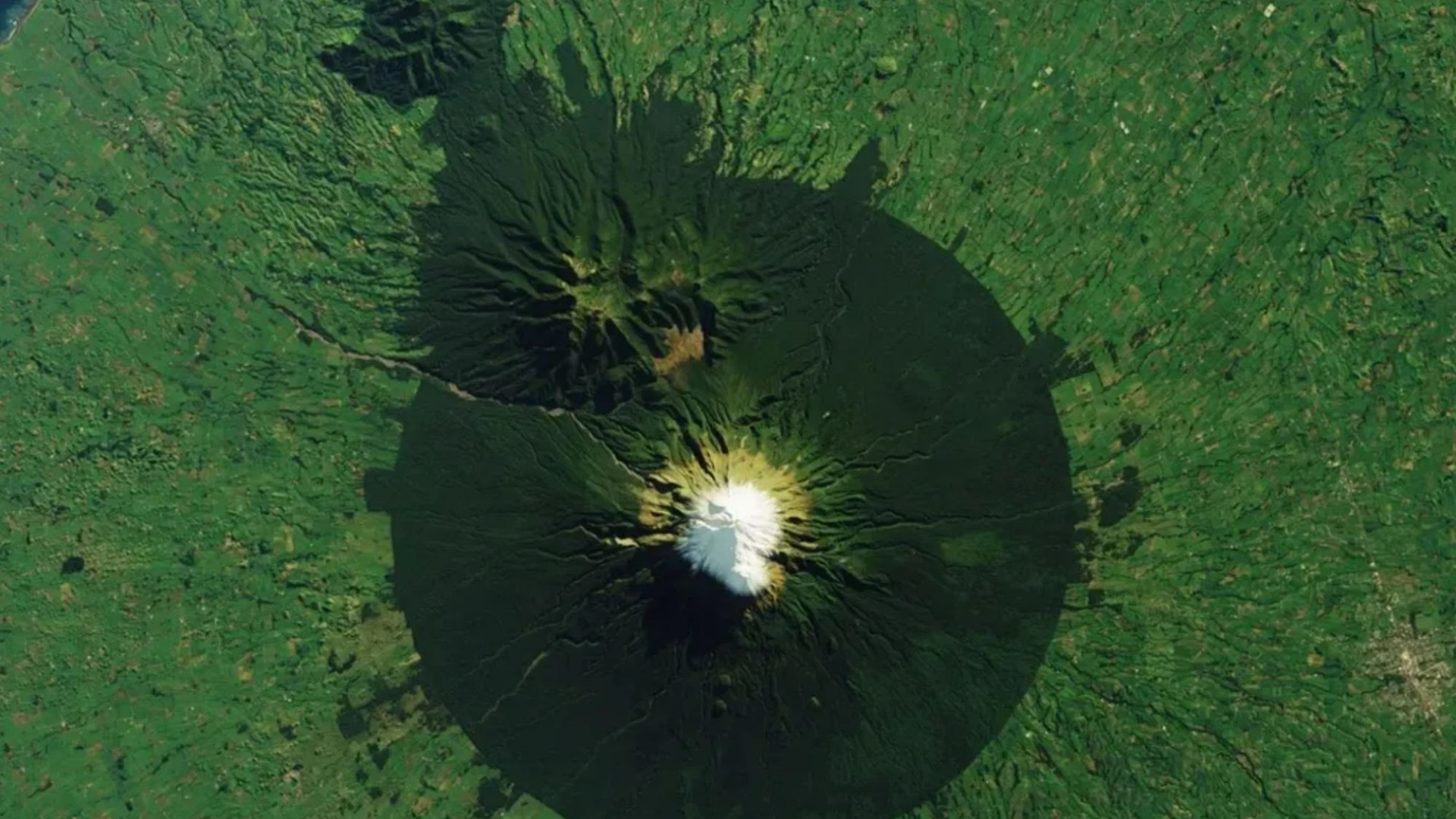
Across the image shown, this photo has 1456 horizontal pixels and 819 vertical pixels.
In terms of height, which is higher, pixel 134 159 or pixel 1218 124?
pixel 1218 124

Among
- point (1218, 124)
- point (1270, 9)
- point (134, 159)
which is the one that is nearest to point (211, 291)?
point (134, 159)

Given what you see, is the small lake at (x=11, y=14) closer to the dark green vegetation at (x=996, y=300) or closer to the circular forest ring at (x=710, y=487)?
the dark green vegetation at (x=996, y=300)

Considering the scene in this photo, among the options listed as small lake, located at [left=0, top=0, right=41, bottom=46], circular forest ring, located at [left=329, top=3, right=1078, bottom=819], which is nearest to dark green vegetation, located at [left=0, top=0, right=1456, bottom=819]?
circular forest ring, located at [left=329, top=3, right=1078, bottom=819]

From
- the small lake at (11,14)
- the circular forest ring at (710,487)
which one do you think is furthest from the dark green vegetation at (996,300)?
the small lake at (11,14)

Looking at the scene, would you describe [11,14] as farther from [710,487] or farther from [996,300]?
[996,300]

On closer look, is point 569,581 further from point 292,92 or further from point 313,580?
point 292,92

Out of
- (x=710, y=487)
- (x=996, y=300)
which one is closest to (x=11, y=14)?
(x=710, y=487)
